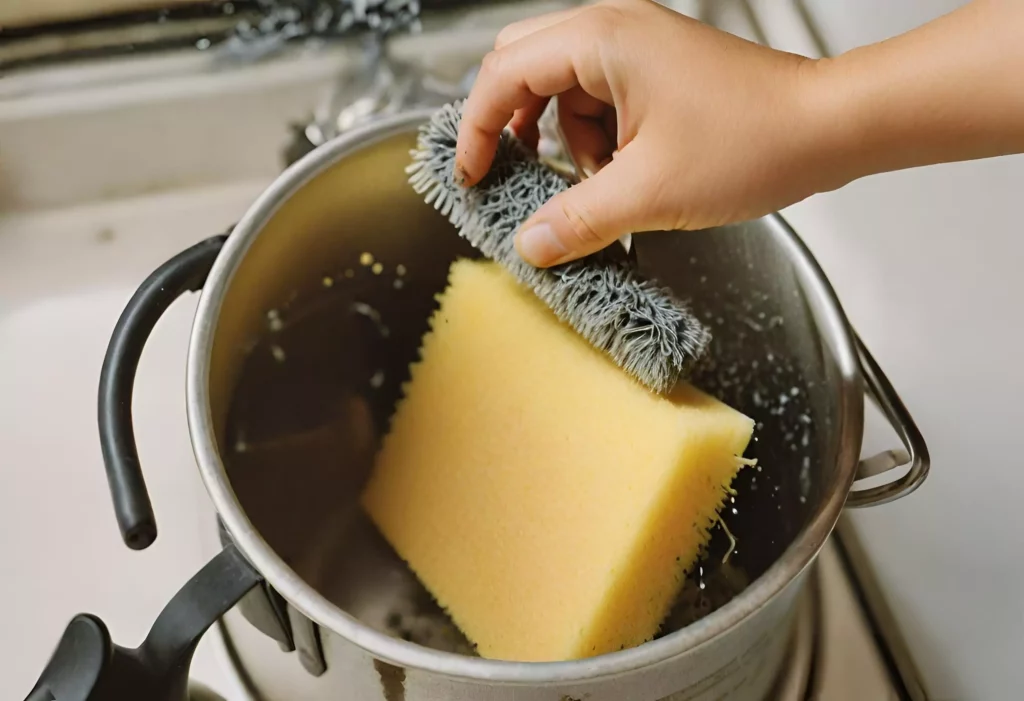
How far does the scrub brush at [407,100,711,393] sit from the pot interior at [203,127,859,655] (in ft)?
0.20

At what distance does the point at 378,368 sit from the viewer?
0.59 m

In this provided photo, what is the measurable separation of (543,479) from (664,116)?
0.64 ft

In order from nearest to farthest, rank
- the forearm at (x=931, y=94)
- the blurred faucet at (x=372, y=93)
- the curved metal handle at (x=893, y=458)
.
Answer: the forearm at (x=931, y=94) < the curved metal handle at (x=893, y=458) < the blurred faucet at (x=372, y=93)

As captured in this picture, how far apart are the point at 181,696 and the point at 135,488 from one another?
0.09m

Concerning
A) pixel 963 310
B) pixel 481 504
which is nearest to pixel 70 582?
pixel 481 504

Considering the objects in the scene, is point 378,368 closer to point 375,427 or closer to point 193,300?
point 375,427

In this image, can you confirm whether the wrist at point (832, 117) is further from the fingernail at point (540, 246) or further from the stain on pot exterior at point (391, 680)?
the stain on pot exterior at point (391, 680)

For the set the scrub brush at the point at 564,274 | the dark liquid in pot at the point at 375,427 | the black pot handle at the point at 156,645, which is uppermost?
the scrub brush at the point at 564,274

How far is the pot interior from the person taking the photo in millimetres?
471

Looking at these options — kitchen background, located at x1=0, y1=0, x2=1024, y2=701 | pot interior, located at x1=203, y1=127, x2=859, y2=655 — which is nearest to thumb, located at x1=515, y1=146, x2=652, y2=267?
pot interior, located at x1=203, y1=127, x2=859, y2=655

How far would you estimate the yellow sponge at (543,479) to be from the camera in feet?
1.36

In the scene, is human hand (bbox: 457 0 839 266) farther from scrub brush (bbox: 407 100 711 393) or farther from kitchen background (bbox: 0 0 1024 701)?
kitchen background (bbox: 0 0 1024 701)

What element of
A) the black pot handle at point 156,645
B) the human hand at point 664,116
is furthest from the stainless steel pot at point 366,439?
the human hand at point 664,116

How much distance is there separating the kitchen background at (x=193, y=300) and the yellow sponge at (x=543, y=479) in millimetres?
142
